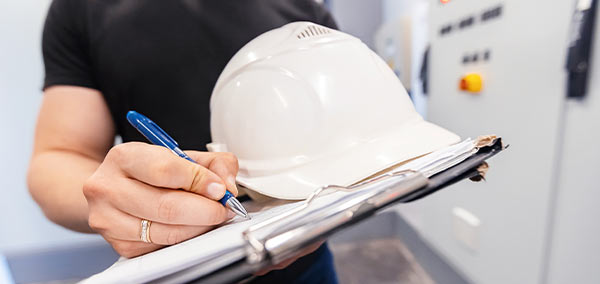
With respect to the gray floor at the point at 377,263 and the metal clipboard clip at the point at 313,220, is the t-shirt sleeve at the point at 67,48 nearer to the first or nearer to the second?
the metal clipboard clip at the point at 313,220

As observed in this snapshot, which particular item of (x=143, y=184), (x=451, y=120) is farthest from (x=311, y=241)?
(x=451, y=120)

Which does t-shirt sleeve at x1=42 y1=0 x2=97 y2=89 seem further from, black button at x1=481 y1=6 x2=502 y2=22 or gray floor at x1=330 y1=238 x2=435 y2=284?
gray floor at x1=330 y1=238 x2=435 y2=284

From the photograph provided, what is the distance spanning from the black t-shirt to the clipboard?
0.75 ft

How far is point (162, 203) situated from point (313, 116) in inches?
5.1

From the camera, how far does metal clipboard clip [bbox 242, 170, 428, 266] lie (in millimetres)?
122

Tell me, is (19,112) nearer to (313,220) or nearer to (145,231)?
(145,231)

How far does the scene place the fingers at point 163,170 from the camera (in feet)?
0.55

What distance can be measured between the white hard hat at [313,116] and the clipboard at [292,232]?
0.07m

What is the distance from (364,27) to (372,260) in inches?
40.3

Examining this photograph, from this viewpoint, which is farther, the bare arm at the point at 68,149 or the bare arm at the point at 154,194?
the bare arm at the point at 68,149

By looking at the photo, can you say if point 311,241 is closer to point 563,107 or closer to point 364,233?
point 563,107

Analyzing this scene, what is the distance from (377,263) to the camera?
111 centimetres

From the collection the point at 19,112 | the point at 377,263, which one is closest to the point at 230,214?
the point at 377,263

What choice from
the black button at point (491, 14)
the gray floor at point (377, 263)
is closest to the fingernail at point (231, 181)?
the black button at point (491, 14)
